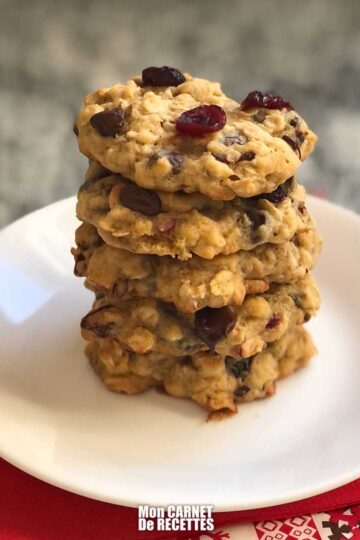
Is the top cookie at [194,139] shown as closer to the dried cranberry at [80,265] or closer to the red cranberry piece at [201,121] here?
the red cranberry piece at [201,121]

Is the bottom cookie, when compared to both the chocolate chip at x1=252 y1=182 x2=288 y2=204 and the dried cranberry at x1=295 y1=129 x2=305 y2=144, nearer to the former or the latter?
the chocolate chip at x1=252 y1=182 x2=288 y2=204

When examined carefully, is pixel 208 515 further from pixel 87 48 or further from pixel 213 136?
pixel 87 48

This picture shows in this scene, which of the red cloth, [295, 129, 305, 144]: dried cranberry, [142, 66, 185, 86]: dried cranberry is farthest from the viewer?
[142, 66, 185, 86]: dried cranberry

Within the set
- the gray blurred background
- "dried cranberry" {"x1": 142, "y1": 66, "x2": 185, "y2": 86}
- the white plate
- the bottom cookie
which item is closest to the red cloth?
the white plate

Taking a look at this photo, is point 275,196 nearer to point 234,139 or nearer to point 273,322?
point 234,139

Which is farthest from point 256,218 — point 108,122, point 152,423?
point 152,423

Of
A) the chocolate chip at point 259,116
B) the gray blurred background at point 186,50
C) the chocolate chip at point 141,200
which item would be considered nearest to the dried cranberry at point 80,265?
the chocolate chip at point 141,200

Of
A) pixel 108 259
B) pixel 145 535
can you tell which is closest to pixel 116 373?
pixel 108 259
